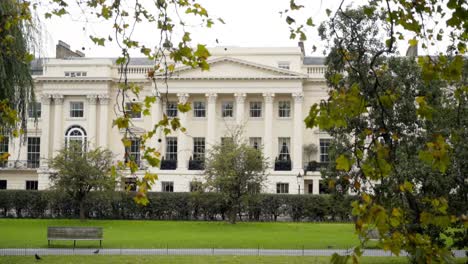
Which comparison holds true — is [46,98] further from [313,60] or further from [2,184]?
[313,60]

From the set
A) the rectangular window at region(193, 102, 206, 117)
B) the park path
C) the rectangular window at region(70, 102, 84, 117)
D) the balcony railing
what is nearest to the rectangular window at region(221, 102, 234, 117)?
the rectangular window at region(193, 102, 206, 117)

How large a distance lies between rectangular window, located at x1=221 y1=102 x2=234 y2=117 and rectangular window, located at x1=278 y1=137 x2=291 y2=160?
17.2 ft

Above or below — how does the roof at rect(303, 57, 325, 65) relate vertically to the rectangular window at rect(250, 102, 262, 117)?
above

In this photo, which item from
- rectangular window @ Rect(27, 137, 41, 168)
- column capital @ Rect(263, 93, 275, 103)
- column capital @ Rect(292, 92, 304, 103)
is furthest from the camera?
rectangular window @ Rect(27, 137, 41, 168)

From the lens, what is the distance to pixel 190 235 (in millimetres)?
33781

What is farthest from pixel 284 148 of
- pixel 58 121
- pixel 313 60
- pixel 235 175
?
pixel 58 121

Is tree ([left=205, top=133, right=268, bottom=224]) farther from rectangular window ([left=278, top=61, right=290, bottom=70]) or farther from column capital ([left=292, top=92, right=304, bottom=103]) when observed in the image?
rectangular window ([left=278, top=61, right=290, bottom=70])

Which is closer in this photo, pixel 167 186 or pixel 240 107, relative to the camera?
pixel 240 107

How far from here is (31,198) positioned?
160 feet

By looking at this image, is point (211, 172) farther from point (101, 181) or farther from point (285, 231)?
point (285, 231)

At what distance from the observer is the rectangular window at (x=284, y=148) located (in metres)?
63.6

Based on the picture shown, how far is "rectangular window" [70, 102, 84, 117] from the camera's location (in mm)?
65938

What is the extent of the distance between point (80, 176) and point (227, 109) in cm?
2384

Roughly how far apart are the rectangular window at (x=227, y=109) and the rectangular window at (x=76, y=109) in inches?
525
